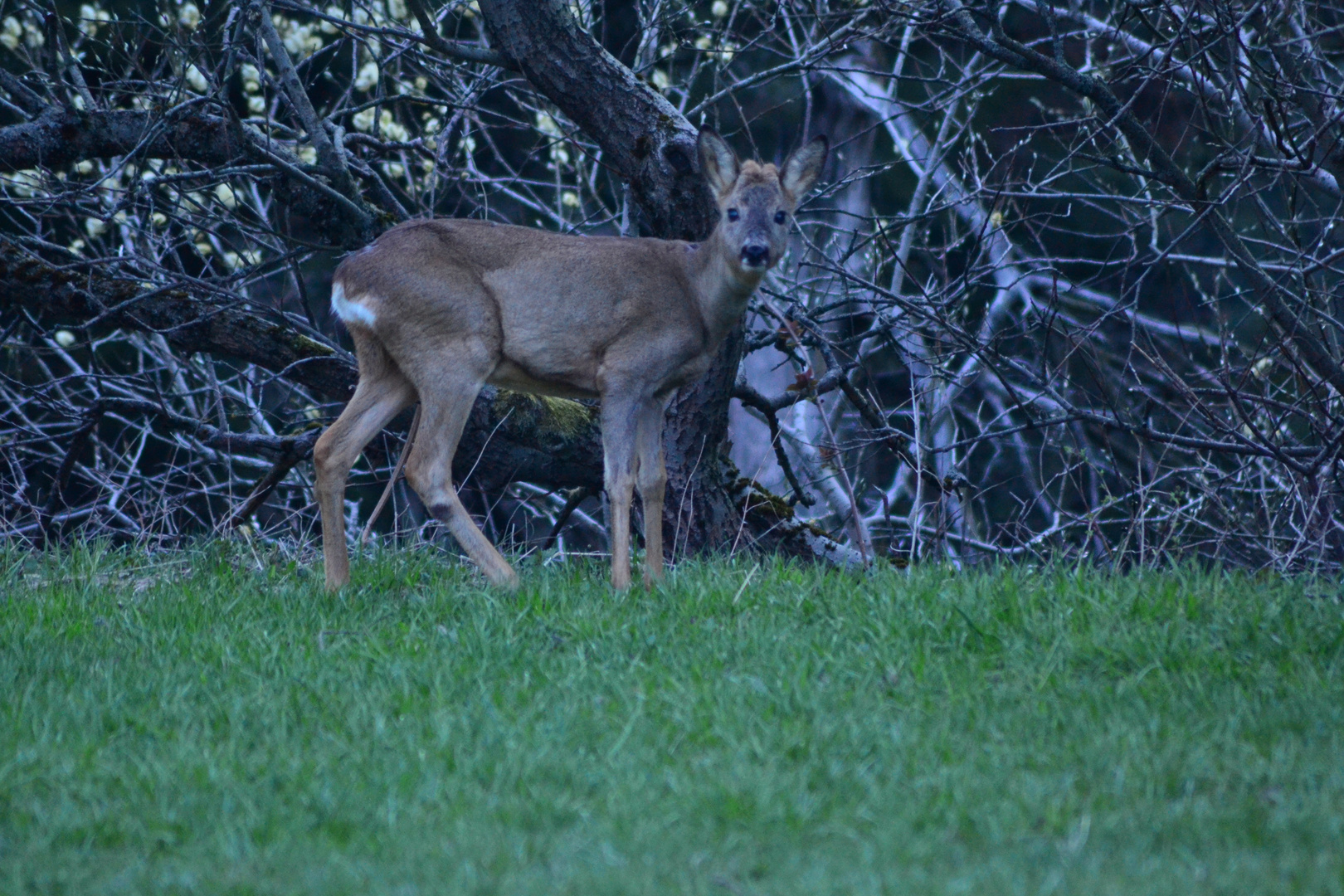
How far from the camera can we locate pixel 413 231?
668cm

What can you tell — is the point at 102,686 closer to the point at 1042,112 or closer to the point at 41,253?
the point at 41,253

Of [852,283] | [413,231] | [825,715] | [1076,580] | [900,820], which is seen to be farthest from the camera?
[852,283]

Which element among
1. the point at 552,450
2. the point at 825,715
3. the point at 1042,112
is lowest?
the point at 552,450

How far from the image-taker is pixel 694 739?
422 centimetres

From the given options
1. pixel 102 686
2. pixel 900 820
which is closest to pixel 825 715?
pixel 900 820

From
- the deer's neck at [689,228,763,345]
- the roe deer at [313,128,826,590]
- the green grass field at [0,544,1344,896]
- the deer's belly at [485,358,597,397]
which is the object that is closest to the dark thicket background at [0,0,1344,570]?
the deer's neck at [689,228,763,345]

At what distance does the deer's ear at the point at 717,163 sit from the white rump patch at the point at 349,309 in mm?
1721

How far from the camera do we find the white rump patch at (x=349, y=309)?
6547 millimetres

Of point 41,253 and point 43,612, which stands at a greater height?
point 41,253

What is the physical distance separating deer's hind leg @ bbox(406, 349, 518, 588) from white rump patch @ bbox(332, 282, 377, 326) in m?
0.39

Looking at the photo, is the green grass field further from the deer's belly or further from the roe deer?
the deer's belly

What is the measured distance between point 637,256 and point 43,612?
2.99 metres

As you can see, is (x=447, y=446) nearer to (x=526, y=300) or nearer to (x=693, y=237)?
(x=526, y=300)

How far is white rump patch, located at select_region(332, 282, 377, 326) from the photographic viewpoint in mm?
6547
